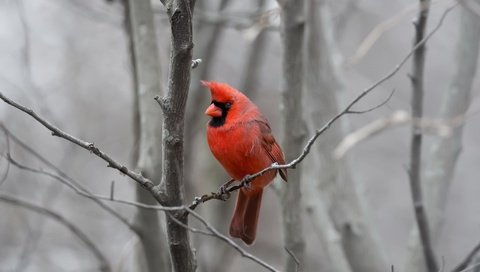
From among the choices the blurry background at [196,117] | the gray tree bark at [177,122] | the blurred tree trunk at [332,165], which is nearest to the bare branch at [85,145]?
the gray tree bark at [177,122]

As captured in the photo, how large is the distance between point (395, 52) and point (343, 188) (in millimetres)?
5300

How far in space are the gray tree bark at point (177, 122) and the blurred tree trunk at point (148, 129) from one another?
92 cm

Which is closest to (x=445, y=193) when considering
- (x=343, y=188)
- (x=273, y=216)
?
(x=343, y=188)

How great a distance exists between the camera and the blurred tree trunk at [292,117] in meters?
3.73

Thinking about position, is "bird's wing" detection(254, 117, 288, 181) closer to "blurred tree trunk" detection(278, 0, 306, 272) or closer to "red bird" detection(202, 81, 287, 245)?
"red bird" detection(202, 81, 287, 245)

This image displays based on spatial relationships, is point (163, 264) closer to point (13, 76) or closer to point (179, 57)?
point (179, 57)

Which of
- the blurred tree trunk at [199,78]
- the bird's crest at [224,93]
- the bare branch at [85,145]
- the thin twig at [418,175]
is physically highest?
the blurred tree trunk at [199,78]

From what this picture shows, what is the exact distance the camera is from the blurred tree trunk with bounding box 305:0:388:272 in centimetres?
457

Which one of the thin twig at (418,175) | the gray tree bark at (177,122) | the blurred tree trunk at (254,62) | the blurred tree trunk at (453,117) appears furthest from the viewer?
the blurred tree trunk at (254,62)

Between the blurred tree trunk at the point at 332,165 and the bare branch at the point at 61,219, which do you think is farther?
the blurred tree trunk at the point at 332,165

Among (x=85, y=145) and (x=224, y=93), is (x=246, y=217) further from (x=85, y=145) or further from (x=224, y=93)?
(x=85, y=145)

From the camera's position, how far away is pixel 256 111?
3.72m

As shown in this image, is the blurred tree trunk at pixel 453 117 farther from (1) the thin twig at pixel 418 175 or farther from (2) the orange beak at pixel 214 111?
(2) the orange beak at pixel 214 111

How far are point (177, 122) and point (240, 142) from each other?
1.07 meters
